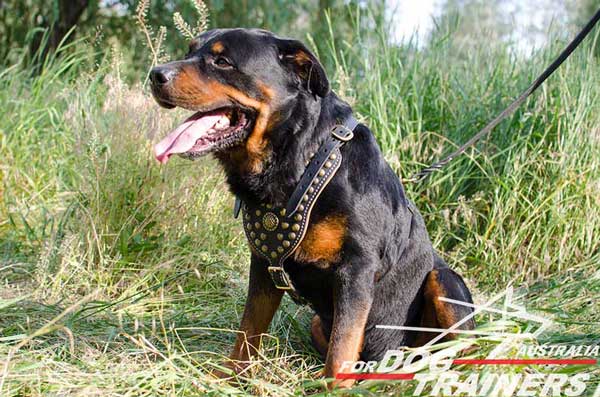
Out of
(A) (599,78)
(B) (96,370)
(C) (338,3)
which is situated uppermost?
(C) (338,3)

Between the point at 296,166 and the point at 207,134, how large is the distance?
1.23 feet

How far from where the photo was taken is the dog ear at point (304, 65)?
2643mm

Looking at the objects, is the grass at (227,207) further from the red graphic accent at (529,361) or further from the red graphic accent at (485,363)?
the red graphic accent at (529,361)

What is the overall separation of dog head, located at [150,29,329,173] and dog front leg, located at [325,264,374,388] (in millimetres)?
574

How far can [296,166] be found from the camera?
2.65m

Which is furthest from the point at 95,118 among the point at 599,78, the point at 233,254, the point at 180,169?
the point at 599,78

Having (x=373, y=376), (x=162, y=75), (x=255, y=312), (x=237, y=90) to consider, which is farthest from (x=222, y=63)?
(x=373, y=376)

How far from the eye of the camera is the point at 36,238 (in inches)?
164

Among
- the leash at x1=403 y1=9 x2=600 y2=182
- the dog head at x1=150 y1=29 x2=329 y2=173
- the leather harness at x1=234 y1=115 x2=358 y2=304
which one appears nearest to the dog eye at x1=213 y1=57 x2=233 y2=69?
the dog head at x1=150 y1=29 x2=329 y2=173

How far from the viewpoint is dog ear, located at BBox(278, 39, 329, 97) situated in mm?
2643

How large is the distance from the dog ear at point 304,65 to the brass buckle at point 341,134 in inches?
5.9

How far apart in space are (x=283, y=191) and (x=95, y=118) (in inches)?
92.3

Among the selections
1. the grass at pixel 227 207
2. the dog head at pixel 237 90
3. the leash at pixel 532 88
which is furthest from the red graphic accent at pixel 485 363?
the leash at pixel 532 88

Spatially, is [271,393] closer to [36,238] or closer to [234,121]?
[234,121]
